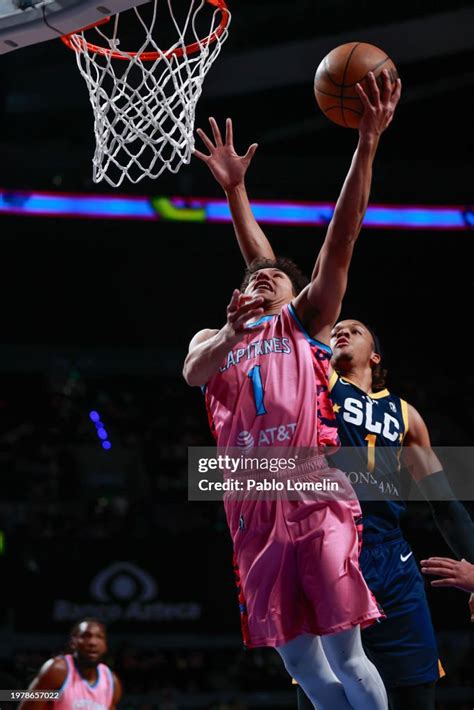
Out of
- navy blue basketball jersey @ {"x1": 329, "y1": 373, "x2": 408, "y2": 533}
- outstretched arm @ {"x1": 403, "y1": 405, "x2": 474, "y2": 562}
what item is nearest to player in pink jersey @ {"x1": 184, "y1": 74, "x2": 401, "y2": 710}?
navy blue basketball jersey @ {"x1": 329, "y1": 373, "x2": 408, "y2": 533}

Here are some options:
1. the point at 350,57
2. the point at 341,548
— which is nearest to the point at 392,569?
the point at 341,548

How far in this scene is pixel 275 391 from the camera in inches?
130

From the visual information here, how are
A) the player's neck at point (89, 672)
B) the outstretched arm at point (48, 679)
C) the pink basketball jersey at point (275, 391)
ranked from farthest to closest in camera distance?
the player's neck at point (89, 672) → the outstretched arm at point (48, 679) → the pink basketball jersey at point (275, 391)

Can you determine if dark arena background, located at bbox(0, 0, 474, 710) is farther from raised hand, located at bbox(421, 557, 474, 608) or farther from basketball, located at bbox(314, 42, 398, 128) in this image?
basketball, located at bbox(314, 42, 398, 128)

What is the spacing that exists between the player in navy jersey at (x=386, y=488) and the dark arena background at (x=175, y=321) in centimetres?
470

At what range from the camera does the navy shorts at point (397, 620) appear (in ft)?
12.2

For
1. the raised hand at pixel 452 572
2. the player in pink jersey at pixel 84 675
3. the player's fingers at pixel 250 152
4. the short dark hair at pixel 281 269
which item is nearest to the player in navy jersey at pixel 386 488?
the player's fingers at pixel 250 152

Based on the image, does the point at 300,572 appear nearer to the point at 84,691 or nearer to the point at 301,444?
the point at 301,444

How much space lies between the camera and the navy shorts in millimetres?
3719

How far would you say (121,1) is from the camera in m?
3.38

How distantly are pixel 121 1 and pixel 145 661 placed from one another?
7271 mm

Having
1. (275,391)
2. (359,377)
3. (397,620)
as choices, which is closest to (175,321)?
(359,377)

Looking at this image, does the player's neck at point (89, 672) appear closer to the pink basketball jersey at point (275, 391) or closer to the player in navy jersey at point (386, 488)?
the player in navy jersey at point (386, 488)

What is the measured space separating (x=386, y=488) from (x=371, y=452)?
175 mm
